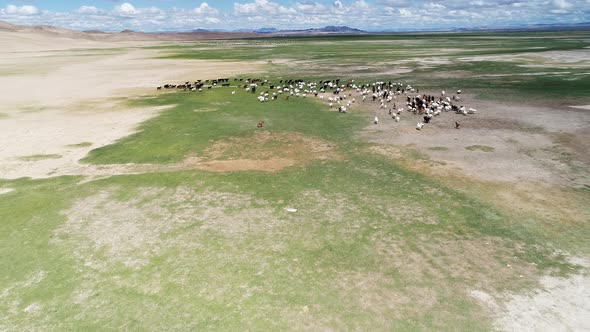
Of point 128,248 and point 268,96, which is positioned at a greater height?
point 268,96

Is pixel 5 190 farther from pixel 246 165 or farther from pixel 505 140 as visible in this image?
pixel 505 140

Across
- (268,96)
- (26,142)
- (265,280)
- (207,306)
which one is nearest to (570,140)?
(265,280)

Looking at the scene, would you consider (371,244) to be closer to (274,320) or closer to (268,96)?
(274,320)

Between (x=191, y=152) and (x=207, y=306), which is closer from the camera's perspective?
(x=207, y=306)

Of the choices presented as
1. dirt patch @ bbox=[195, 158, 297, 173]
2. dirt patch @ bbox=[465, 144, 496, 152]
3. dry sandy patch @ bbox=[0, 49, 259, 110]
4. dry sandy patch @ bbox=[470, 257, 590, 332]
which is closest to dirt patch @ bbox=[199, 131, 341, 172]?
dirt patch @ bbox=[195, 158, 297, 173]

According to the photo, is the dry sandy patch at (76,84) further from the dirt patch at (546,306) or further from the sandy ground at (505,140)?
the dirt patch at (546,306)

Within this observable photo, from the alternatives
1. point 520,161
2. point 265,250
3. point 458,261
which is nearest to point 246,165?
point 265,250
